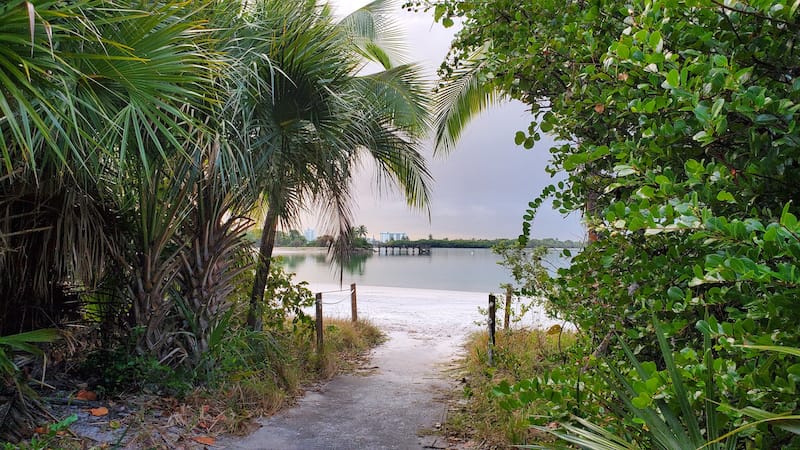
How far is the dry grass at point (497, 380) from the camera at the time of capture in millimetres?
3400

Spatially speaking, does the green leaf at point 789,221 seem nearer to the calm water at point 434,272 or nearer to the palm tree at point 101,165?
the palm tree at point 101,165

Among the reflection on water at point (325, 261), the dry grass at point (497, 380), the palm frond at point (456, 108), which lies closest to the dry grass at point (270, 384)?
the reflection on water at point (325, 261)

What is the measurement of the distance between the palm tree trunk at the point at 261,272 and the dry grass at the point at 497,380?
94.9 inches

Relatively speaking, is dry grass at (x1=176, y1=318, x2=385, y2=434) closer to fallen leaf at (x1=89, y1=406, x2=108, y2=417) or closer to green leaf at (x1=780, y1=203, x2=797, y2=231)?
fallen leaf at (x1=89, y1=406, x2=108, y2=417)

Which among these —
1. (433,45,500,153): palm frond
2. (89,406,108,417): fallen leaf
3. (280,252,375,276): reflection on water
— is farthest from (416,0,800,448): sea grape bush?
(433,45,500,153): palm frond

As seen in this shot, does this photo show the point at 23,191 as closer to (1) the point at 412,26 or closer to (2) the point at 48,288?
(2) the point at 48,288

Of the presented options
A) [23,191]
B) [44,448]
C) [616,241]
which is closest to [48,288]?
[23,191]

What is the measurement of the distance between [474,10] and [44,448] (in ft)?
11.7

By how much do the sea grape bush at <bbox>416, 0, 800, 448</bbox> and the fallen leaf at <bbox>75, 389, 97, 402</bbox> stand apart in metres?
3.54

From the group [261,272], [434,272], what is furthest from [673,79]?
[434,272]

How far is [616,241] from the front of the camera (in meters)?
1.86

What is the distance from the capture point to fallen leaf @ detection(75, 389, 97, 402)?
3.64 m

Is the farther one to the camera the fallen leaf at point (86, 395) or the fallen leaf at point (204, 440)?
the fallen leaf at point (86, 395)

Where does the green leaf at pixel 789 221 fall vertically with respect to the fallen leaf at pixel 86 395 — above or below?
above
